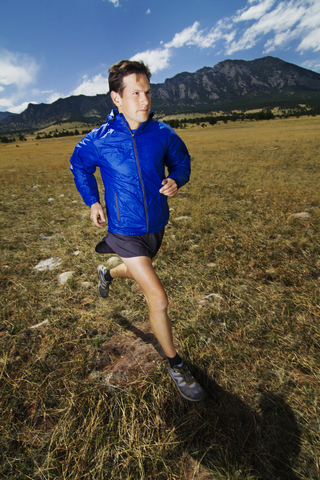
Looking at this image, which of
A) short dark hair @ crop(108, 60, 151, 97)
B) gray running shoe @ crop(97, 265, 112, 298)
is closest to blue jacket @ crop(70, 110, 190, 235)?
short dark hair @ crop(108, 60, 151, 97)

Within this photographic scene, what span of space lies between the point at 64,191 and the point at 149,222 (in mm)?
8454

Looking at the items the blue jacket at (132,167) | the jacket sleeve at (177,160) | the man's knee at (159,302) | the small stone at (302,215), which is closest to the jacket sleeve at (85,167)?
the blue jacket at (132,167)

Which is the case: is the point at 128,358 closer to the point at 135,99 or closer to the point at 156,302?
the point at 156,302

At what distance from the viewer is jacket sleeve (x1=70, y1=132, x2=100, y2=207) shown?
7.70ft

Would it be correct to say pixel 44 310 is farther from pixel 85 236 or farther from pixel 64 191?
pixel 64 191

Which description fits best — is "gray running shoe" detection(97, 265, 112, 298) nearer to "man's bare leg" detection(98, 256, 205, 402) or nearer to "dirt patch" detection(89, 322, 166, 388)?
"dirt patch" detection(89, 322, 166, 388)

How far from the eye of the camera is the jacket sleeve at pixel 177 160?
235cm

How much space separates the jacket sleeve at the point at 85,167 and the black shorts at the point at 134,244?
1.78ft

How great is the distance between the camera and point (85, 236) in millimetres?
5094

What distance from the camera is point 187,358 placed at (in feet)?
7.57

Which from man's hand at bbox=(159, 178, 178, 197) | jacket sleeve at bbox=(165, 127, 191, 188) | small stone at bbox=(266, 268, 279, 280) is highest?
jacket sleeve at bbox=(165, 127, 191, 188)

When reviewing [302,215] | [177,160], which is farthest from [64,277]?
[302,215]

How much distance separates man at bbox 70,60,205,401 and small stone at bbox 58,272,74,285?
168 cm

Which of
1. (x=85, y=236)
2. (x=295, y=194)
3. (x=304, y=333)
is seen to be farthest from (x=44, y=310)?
(x=295, y=194)
